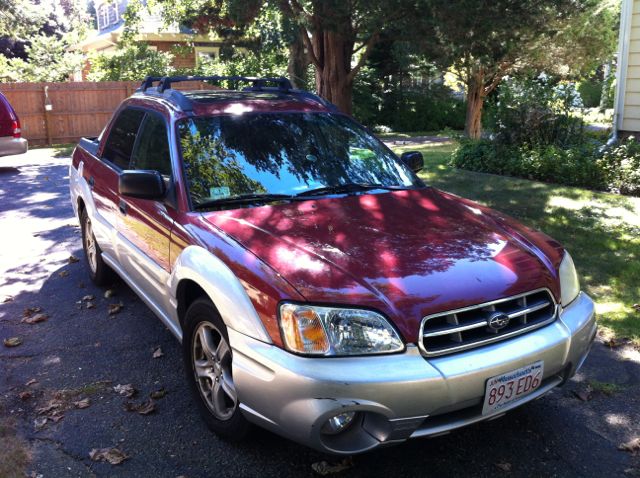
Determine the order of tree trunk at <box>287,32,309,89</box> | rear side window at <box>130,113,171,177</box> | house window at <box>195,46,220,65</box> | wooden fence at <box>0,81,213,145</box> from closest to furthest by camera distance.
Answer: rear side window at <box>130,113,171,177</box> → tree trunk at <box>287,32,309,89</box> → wooden fence at <box>0,81,213,145</box> → house window at <box>195,46,220,65</box>

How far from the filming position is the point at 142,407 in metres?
3.73

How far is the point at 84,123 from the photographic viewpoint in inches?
746

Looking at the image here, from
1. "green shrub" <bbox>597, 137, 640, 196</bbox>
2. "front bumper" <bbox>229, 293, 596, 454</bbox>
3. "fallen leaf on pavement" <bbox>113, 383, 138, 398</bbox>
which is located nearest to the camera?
"front bumper" <bbox>229, 293, 596, 454</bbox>

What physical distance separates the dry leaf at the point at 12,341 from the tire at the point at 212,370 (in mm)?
1868

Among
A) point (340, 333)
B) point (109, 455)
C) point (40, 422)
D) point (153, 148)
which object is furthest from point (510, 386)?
point (153, 148)

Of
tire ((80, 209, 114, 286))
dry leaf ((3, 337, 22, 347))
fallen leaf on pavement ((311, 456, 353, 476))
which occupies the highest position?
tire ((80, 209, 114, 286))

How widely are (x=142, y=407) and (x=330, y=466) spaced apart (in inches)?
50.6

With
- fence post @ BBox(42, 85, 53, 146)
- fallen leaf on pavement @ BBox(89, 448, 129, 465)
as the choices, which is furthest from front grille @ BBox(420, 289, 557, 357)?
fence post @ BBox(42, 85, 53, 146)

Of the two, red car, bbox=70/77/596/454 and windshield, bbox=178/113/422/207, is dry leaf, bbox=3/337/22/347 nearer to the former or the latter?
red car, bbox=70/77/596/454

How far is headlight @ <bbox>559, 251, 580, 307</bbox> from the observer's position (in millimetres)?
3279

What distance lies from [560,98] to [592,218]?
13.1 ft

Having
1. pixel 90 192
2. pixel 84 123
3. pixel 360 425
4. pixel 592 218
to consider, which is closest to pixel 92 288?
pixel 90 192

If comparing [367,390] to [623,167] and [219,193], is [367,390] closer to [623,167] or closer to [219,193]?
[219,193]

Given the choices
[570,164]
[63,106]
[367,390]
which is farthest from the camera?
[63,106]
